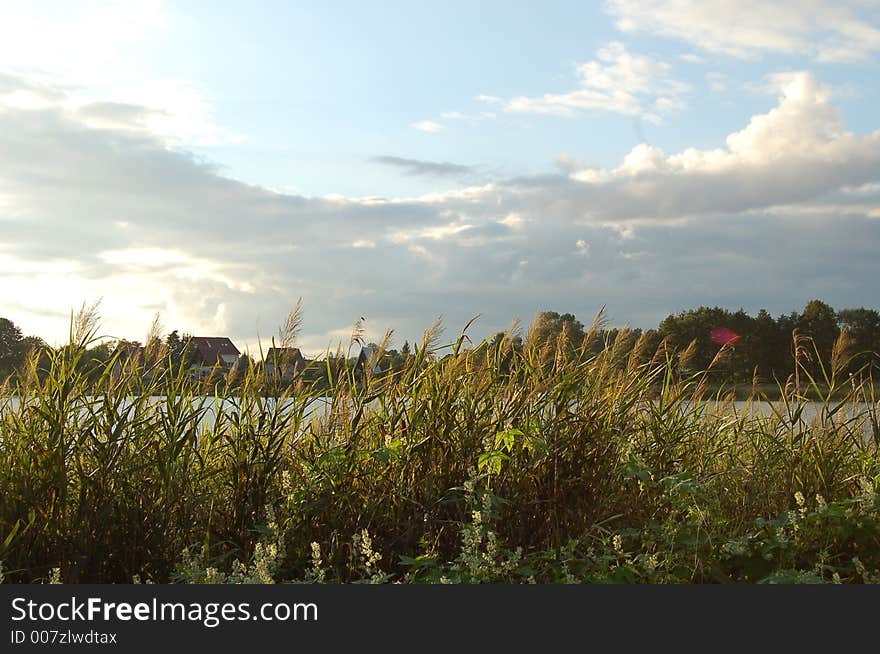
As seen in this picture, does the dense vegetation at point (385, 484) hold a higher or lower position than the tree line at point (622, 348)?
lower

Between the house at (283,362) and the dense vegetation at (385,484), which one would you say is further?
the house at (283,362)

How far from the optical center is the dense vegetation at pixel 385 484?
12.9 ft

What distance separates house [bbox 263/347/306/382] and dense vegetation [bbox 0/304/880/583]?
0.09 meters

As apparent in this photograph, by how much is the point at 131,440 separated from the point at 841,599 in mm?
3469

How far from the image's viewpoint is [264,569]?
3.39 metres

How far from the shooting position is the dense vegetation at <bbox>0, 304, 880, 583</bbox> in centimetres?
392

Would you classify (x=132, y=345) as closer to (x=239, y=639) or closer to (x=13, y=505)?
(x=13, y=505)

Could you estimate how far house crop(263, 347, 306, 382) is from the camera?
15.2 ft

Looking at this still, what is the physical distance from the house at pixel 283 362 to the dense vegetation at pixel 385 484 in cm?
9

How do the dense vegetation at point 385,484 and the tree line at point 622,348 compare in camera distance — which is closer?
the dense vegetation at point 385,484

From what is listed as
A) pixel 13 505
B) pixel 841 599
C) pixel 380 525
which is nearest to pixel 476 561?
pixel 380 525

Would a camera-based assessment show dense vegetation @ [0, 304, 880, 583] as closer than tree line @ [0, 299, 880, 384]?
Yes

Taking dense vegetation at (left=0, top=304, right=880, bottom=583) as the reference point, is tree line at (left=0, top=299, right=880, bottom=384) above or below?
above

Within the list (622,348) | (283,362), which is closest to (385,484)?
(283,362)
